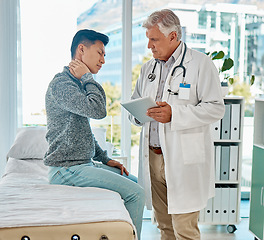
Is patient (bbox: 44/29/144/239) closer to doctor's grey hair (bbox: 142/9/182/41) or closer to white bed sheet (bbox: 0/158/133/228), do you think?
white bed sheet (bbox: 0/158/133/228)

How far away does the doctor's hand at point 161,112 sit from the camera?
2.00 m

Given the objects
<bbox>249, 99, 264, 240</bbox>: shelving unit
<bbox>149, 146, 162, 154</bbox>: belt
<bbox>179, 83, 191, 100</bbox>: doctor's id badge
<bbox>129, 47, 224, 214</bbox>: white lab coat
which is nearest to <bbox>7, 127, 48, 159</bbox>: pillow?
<bbox>149, 146, 162, 154</bbox>: belt

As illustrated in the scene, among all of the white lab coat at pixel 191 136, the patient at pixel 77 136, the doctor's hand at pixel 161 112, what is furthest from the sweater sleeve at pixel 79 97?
the white lab coat at pixel 191 136

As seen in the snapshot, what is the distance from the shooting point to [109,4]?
3.61 m

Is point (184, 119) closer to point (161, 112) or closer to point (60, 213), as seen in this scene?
point (161, 112)

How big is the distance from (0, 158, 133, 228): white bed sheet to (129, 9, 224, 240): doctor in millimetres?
384

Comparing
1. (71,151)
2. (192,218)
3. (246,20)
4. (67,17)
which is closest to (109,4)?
(67,17)

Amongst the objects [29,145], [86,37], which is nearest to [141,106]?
[86,37]

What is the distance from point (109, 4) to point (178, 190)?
2.18 meters

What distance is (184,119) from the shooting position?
6.64ft

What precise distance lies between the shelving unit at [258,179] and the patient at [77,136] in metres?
1.20

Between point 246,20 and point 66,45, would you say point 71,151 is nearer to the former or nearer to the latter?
point 66,45

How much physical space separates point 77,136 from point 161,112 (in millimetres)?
468

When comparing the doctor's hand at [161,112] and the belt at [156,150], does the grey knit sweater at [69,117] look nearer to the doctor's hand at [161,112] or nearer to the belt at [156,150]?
the doctor's hand at [161,112]
